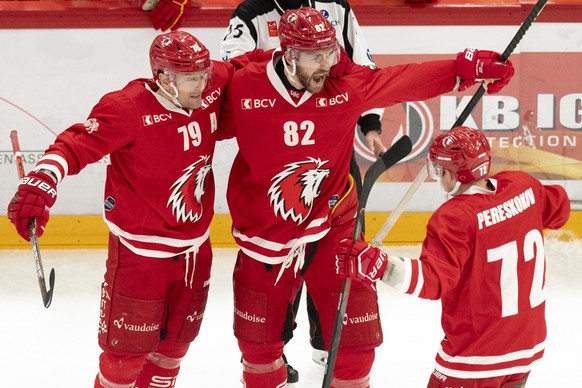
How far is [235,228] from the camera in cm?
309

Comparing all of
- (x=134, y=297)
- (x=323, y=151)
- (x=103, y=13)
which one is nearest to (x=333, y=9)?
(x=323, y=151)

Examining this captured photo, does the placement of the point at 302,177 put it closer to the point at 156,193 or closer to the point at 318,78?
the point at 318,78

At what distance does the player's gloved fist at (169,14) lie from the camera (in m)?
4.65

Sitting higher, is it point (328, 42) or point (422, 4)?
point (328, 42)

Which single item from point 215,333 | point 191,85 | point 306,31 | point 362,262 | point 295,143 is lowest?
point 215,333

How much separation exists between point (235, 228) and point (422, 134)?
198 cm

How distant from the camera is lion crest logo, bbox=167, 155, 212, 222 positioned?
2.90m

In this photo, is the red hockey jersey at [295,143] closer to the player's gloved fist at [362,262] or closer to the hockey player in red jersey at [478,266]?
the hockey player in red jersey at [478,266]

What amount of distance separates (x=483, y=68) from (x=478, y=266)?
2.07 ft

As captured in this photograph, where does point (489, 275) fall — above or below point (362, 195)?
below

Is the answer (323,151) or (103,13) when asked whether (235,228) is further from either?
(103,13)

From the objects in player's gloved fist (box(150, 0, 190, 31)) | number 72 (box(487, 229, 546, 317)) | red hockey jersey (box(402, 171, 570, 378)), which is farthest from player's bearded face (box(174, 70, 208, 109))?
player's gloved fist (box(150, 0, 190, 31))

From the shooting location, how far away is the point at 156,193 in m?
2.89

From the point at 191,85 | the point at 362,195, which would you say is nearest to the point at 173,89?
the point at 191,85
